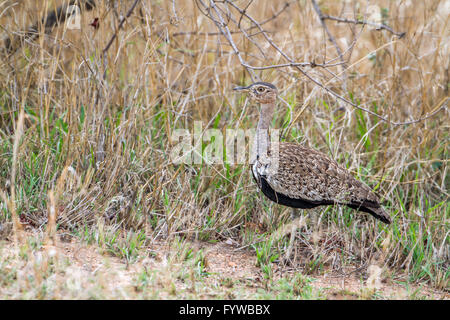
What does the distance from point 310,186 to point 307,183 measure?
32 mm

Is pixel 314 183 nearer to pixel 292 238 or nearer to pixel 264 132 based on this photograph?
pixel 292 238

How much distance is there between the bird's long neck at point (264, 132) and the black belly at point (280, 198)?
0.23m

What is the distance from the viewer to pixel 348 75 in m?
4.81

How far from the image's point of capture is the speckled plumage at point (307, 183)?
386 centimetres

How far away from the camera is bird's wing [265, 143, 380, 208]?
387 cm

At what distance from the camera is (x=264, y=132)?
13.4 ft

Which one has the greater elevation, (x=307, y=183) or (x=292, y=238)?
(x=307, y=183)

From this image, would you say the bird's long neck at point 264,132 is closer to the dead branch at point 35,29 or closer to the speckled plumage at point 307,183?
the speckled plumage at point 307,183

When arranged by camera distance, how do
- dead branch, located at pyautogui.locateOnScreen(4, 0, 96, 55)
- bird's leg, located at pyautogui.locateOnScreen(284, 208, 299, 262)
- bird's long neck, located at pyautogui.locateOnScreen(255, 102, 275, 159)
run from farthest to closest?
dead branch, located at pyautogui.locateOnScreen(4, 0, 96, 55) → bird's long neck, located at pyautogui.locateOnScreen(255, 102, 275, 159) → bird's leg, located at pyautogui.locateOnScreen(284, 208, 299, 262)

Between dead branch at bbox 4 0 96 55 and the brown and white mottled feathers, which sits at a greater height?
dead branch at bbox 4 0 96 55

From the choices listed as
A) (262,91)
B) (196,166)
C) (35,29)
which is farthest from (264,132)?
(35,29)

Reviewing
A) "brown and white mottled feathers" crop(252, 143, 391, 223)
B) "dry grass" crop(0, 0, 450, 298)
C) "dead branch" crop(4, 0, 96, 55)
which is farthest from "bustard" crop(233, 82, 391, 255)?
"dead branch" crop(4, 0, 96, 55)

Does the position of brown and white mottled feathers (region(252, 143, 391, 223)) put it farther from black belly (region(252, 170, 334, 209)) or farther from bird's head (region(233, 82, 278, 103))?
bird's head (region(233, 82, 278, 103))
